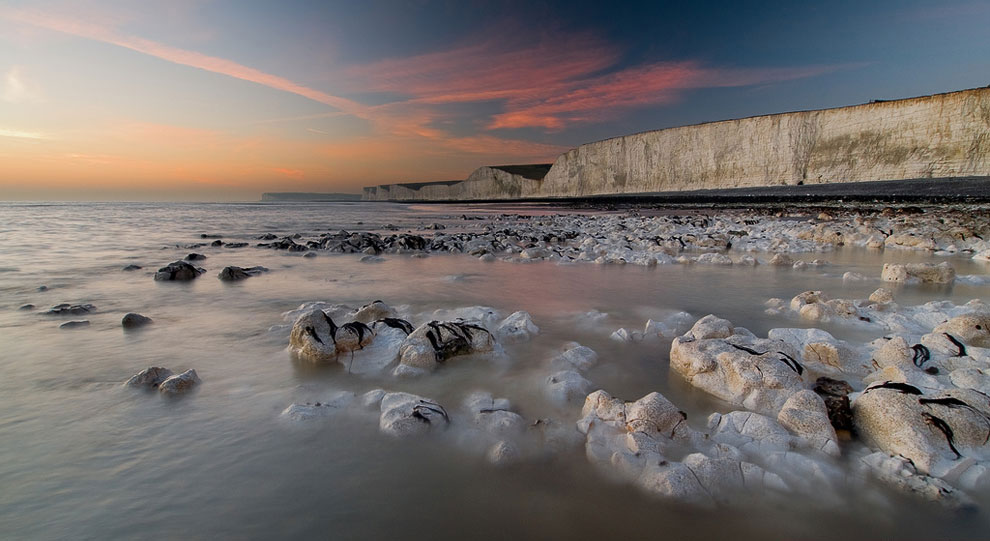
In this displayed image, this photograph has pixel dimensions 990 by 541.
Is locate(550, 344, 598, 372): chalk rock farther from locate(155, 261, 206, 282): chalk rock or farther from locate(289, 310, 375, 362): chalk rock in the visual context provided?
locate(155, 261, 206, 282): chalk rock

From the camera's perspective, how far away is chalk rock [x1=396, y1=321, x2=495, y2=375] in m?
2.86

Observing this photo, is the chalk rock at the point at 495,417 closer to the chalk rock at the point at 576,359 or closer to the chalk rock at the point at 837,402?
the chalk rock at the point at 576,359

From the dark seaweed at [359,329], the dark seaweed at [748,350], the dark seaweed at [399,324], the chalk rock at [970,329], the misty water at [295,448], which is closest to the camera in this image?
the misty water at [295,448]

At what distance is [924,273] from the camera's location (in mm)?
5023

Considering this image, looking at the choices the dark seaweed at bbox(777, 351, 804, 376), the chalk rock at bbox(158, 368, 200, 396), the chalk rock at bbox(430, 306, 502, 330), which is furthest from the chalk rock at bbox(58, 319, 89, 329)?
the dark seaweed at bbox(777, 351, 804, 376)

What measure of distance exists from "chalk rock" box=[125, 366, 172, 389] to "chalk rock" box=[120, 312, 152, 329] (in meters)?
1.55

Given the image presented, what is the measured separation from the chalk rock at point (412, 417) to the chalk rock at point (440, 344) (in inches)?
22.8

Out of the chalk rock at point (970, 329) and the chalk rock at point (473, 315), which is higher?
the chalk rock at point (970, 329)

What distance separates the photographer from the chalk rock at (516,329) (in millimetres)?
3400

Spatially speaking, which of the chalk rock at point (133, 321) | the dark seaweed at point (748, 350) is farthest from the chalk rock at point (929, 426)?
the chalk rock at point (133, 321)

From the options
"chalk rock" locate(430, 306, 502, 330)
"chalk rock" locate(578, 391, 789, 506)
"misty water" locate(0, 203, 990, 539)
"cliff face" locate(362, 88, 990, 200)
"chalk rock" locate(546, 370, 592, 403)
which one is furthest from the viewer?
"cliff face" locate(362, 88, 990, 200)

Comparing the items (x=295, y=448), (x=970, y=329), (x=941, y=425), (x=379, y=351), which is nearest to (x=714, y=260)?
(x=970, y=329)

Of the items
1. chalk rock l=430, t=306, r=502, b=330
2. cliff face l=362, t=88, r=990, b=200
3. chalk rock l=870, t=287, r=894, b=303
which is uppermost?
cliff face l=362, t=88, r=990, b=200

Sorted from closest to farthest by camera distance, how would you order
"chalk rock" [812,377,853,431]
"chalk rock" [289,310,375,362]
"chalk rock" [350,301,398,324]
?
"chalk rock" [812,377,853,431], "chalk rock" [289,310,375,362], "chalk rock" [350,301,398,324]
